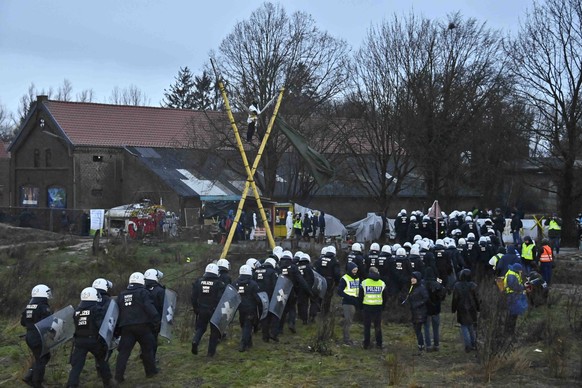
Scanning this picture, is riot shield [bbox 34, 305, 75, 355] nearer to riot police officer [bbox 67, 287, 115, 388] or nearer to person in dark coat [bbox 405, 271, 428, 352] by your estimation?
riot police officer [bbox 67, 287, 115, 388]

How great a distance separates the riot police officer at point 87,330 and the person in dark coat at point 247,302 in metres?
3.28

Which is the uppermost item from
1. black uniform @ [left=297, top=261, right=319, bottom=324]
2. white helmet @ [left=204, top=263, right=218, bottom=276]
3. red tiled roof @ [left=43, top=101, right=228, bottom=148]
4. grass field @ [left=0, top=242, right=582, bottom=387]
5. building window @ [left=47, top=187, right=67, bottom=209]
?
Result: red tiled roof @ [left=43, top=101, right=228, bottom=148]

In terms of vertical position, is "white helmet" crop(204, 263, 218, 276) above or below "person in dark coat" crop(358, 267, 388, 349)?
above

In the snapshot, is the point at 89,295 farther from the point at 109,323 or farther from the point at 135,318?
the point at 135,318

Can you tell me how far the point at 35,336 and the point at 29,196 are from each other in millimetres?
51117

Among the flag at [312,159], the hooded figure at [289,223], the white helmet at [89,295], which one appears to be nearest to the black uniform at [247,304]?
the white helmet at [89,295]

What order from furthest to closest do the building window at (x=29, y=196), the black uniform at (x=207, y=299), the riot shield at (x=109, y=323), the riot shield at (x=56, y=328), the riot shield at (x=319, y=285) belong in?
1. the building window at (x=29, y=196)
2. the riot shield at (x=319, y=285)
3. the black uniform at (x=207, y=299)
4. the riot shield at (x=56, y=328)
5. the riot shield at (x=109, y=323)

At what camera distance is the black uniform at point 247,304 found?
1524cm

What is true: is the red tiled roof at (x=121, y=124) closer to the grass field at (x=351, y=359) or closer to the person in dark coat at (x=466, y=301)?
the grass field at (x=351, y=359)

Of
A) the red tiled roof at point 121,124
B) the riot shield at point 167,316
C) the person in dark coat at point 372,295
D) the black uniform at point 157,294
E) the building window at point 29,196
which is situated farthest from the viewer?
the building window at point 29,196

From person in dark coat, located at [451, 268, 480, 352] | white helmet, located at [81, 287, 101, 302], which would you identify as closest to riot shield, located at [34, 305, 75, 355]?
white helmet, located at [81, 287, 101, 302]

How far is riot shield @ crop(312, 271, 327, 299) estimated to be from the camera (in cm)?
1772

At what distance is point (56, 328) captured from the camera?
41.5 ft

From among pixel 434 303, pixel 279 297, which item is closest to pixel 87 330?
pixel 279 297
